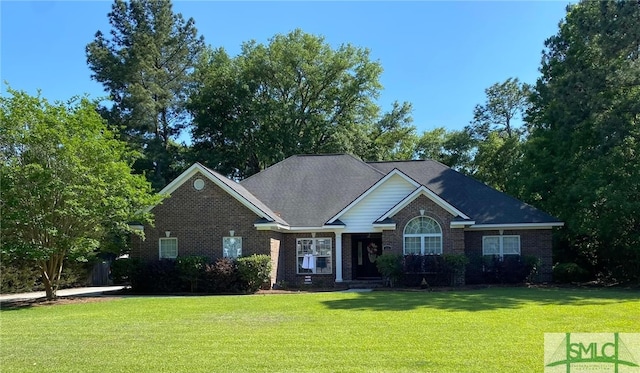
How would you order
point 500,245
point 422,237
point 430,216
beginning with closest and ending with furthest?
A: point 430,216 → point 422,237 → point 500,245

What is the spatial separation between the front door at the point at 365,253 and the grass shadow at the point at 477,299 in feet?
23.4

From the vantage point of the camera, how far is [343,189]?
29.5 meters

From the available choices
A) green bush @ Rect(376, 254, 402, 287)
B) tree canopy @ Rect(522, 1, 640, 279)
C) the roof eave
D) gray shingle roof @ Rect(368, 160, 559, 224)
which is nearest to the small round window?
green bush @ Rect(376, 254, 402, 287)

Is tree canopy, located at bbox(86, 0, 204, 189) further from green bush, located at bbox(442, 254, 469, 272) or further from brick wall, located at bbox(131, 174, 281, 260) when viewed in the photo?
green bush, located at bbox(442, 254, 469, 272)

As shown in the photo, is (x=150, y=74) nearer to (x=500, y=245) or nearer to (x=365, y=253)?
(x=365, y=253)

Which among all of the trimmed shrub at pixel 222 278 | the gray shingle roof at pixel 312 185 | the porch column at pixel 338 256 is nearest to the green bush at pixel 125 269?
the trimmed shrub at pixel 222 278

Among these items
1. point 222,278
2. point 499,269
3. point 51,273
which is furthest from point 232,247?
point 499,269

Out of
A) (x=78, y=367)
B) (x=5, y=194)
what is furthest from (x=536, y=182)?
(x=78, y=367)

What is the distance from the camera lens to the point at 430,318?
13656mm

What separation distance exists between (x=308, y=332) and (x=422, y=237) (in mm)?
14367

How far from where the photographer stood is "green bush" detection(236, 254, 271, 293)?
925 inches

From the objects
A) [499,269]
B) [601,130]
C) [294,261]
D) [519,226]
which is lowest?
[499,269]

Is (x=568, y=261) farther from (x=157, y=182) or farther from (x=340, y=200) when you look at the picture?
(x=157, y=182)

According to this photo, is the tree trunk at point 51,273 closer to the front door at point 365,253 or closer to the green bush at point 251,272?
the green bush at point 251,272
